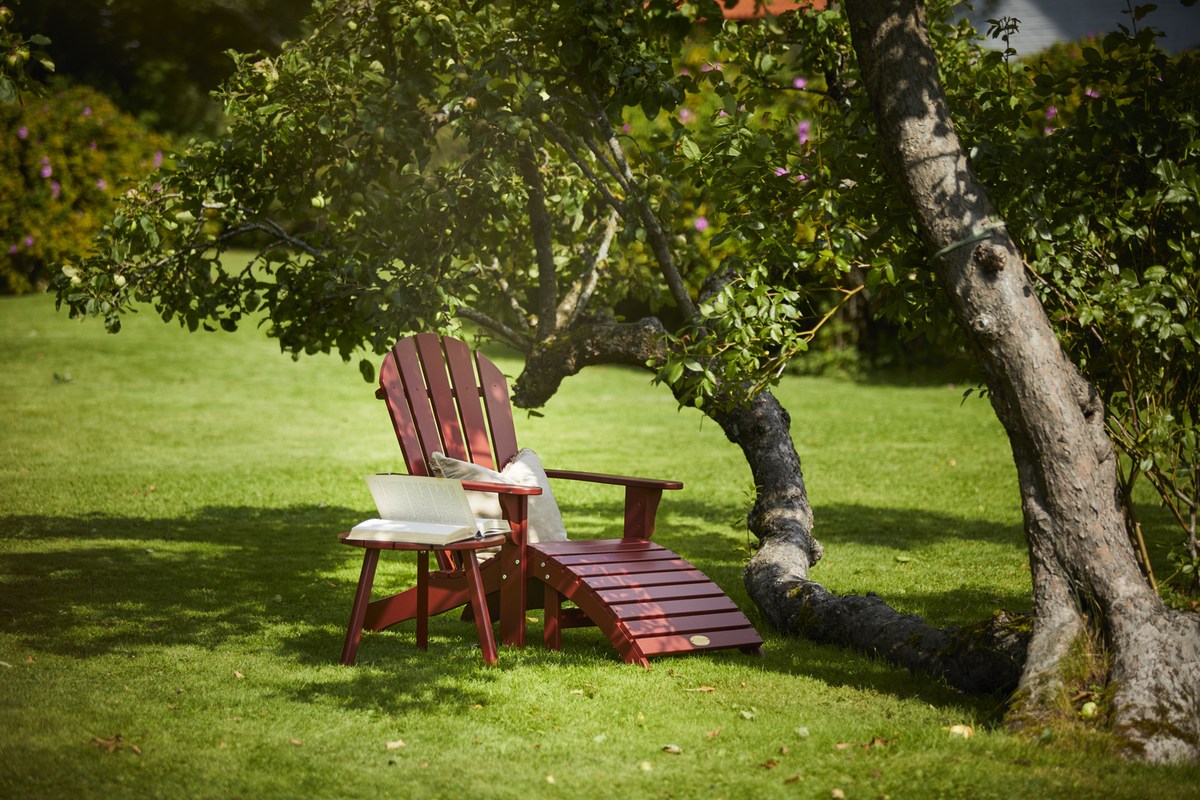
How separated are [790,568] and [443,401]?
5.41 feet

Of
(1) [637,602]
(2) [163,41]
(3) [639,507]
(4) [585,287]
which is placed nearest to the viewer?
(1) [637,602]

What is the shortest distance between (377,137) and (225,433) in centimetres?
602

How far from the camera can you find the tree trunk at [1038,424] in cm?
331

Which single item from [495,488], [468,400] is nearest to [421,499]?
[495,488]

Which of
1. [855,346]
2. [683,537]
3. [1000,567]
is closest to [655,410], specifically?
[855,346]

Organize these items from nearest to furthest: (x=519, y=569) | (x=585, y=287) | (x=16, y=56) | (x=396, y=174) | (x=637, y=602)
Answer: (x=16, y=56) → (x=637, y=602) → (x=519, y=569) → (x=396, y=174) → (x=585, y=287)

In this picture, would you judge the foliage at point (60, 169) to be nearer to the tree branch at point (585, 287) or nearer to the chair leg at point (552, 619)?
the tree branch at point (585, 287)

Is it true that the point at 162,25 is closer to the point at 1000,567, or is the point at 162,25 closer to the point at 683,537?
the point at 683,537

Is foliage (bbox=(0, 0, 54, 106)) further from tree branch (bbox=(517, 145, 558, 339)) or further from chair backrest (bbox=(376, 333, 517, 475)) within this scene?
tree branch (bbox=(517, 145, 558, 339))

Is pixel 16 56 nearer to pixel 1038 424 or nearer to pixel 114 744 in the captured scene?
pixel 114 744

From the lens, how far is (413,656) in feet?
14.1

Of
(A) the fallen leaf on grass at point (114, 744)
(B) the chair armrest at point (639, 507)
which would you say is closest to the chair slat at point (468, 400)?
(B) the chair armrest at point (639, 507)

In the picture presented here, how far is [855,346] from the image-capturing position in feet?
48.3

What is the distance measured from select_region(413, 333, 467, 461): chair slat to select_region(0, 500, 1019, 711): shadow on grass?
0.76 metres
